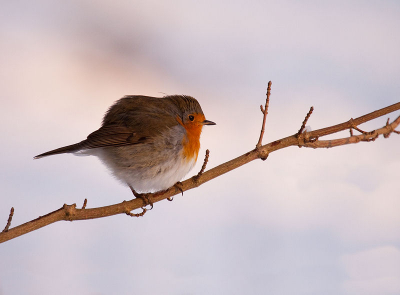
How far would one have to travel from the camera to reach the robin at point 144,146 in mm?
2328

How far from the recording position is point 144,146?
236 cm

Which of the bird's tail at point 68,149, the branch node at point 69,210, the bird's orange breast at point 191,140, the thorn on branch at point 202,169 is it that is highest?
the bird's orange breast at point 191,140

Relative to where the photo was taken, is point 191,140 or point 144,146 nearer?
point 144,146

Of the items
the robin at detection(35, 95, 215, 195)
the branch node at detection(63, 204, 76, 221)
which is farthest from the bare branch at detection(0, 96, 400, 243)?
the robin at detection(35, 95, 215, 195)

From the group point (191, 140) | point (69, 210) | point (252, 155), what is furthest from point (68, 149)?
point (252, 155)

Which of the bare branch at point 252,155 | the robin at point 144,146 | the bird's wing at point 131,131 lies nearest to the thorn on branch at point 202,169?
the bare branch at point 252,155

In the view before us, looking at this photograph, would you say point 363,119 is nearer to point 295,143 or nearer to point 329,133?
point 329,133

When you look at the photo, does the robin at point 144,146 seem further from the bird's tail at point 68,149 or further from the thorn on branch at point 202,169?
the thorn on branch at point 202,169

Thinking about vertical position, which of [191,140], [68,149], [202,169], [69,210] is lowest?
[69,210]

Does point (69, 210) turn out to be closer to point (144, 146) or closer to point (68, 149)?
point (68, 149)

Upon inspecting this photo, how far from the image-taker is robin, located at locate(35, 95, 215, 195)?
7.64 ft

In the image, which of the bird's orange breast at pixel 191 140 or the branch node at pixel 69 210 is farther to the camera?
the bird's orange breast at pixel 191 140

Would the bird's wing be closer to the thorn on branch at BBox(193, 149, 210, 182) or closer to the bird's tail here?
the bird's tail

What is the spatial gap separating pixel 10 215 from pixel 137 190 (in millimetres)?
745
